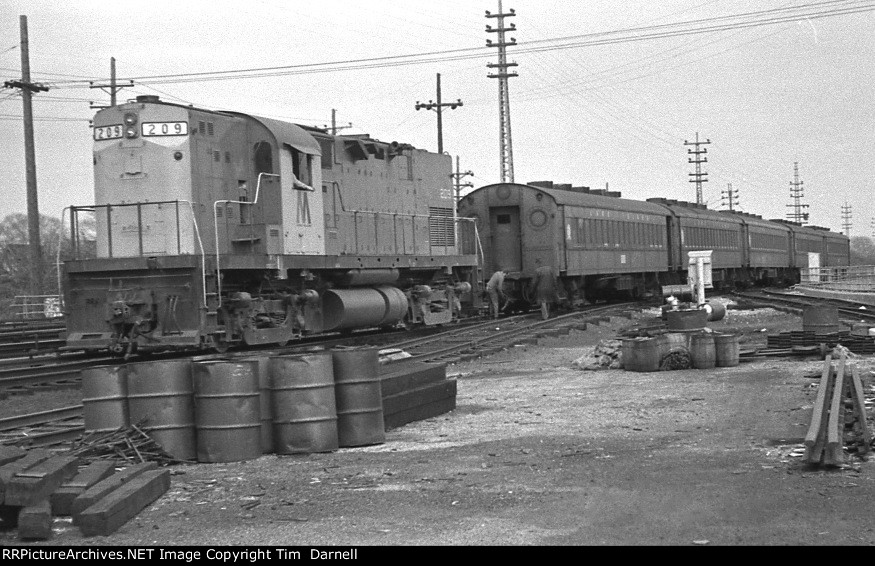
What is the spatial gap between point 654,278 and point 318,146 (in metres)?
19.9

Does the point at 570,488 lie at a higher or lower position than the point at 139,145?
lower

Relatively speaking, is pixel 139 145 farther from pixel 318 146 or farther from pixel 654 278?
pixel 654 278

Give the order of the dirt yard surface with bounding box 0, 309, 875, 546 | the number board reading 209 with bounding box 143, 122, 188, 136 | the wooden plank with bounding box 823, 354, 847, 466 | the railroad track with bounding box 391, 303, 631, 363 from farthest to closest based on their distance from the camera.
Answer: the railroad track with bounding box 391, 303, 631, 363 → the number board reading 209 with bounding box 143, 122, 188, 136 → the wooden plank with bounding box 823, 354, 847, 466 → the dirt yard surface with bounding box 0, 309, 875, 546

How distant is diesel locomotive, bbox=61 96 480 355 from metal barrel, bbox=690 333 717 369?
20.9 feet

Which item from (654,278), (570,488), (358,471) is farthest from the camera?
(654,278)

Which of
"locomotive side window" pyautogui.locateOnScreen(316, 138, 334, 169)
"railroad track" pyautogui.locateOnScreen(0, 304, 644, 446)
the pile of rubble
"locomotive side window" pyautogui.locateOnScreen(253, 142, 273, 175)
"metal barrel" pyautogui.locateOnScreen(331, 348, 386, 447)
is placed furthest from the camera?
"locomotive side window" pyautogui.locateOnScreen(316, 138, 334, 169)

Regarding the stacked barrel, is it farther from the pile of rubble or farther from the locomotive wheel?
the locomotive wheel

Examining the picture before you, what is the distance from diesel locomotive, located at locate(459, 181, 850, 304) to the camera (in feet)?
85.6

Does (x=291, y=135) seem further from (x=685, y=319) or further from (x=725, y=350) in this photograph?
(x=725, y=350)

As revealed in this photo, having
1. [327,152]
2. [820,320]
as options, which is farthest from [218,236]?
[820,320]

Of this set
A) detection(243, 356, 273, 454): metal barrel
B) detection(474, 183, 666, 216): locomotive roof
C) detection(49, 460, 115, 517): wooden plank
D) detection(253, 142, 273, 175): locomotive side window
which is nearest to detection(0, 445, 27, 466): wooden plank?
detection(49, 460, 115, 517): wooden plank

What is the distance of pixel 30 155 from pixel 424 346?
48.6ft
